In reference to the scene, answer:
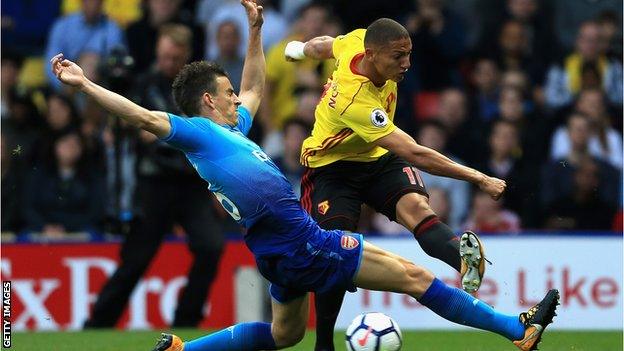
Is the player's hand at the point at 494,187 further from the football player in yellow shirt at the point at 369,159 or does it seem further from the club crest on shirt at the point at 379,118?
the club crest on shirt at the point at 379,118

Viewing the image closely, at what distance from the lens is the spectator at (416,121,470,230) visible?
14.8 meters

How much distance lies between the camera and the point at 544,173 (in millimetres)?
14789

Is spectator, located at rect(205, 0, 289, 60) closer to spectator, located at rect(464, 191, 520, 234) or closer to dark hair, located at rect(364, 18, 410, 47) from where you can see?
spectator, located at rect(464, 191, 520, 234)

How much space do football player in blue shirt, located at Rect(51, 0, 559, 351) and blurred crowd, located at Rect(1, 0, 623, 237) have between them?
426 centimetres

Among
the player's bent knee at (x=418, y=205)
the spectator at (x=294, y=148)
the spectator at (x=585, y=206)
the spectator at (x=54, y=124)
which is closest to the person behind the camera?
the player's bent knee at (x=418, y=205)

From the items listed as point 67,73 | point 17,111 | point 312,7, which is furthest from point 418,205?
point 17,111

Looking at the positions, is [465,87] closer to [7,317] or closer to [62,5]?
[62,5]

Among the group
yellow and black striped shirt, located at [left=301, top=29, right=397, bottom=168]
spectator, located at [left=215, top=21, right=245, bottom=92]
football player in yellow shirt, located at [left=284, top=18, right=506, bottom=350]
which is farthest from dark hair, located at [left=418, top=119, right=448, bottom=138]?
yellow and black striped shirt, located at [left=301, top=29, right=397, bottom=168]

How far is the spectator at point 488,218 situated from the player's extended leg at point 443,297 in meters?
5.57

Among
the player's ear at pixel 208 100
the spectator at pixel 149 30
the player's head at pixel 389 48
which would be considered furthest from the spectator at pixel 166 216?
the player's ear at pixel 208 100

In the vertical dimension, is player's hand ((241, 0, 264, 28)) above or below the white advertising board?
above

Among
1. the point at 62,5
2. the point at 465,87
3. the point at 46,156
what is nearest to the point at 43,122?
the point at 46,156

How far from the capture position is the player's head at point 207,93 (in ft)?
28.9

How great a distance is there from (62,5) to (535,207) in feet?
19.5
